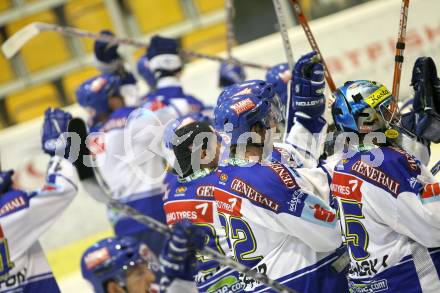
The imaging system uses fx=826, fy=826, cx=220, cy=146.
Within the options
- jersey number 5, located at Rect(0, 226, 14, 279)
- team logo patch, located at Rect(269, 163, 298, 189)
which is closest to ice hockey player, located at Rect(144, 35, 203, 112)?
jersey number 5, located at Rect(0, 226, 14, 279)

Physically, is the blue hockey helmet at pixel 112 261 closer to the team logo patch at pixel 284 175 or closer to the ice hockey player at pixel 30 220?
the team logo patch at pixel 284 175

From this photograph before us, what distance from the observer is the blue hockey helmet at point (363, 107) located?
10.2 ft

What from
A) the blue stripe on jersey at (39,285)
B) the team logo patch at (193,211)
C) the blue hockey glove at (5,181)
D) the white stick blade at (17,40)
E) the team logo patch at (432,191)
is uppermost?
the white stick blade at (17,40)

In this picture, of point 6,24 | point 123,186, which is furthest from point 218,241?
point 6,24

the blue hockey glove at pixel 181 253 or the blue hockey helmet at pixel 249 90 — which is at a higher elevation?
the blue hockey helmet at pixel 249 90

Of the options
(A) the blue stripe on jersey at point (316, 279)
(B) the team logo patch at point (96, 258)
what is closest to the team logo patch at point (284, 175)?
(A) the blue stripe on jersey at point (316, 279)

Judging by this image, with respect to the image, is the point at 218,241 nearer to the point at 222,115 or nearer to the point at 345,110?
the point at 222,115

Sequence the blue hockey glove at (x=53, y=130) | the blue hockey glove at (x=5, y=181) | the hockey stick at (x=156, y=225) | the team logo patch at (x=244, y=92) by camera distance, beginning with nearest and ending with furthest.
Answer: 1. the hockey stick at (x=156, y=225)
2. the team logo patch at (x=244, y=92)
3. the blue hockey glove at (x=5, y=181)
4. the blue hockey glove at (x=53, y=130)

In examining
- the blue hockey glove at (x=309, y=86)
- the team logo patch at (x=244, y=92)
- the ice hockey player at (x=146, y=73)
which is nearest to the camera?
the team logo patch at (x=244, y=92)

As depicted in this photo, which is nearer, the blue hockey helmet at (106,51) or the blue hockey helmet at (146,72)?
the blue hockey helmet at (106,51)

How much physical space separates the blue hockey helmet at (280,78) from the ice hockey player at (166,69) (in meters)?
1.04

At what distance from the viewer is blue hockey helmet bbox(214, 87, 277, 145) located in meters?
3.32

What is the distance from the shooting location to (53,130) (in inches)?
183

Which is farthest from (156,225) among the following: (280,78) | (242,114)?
(280,78)
